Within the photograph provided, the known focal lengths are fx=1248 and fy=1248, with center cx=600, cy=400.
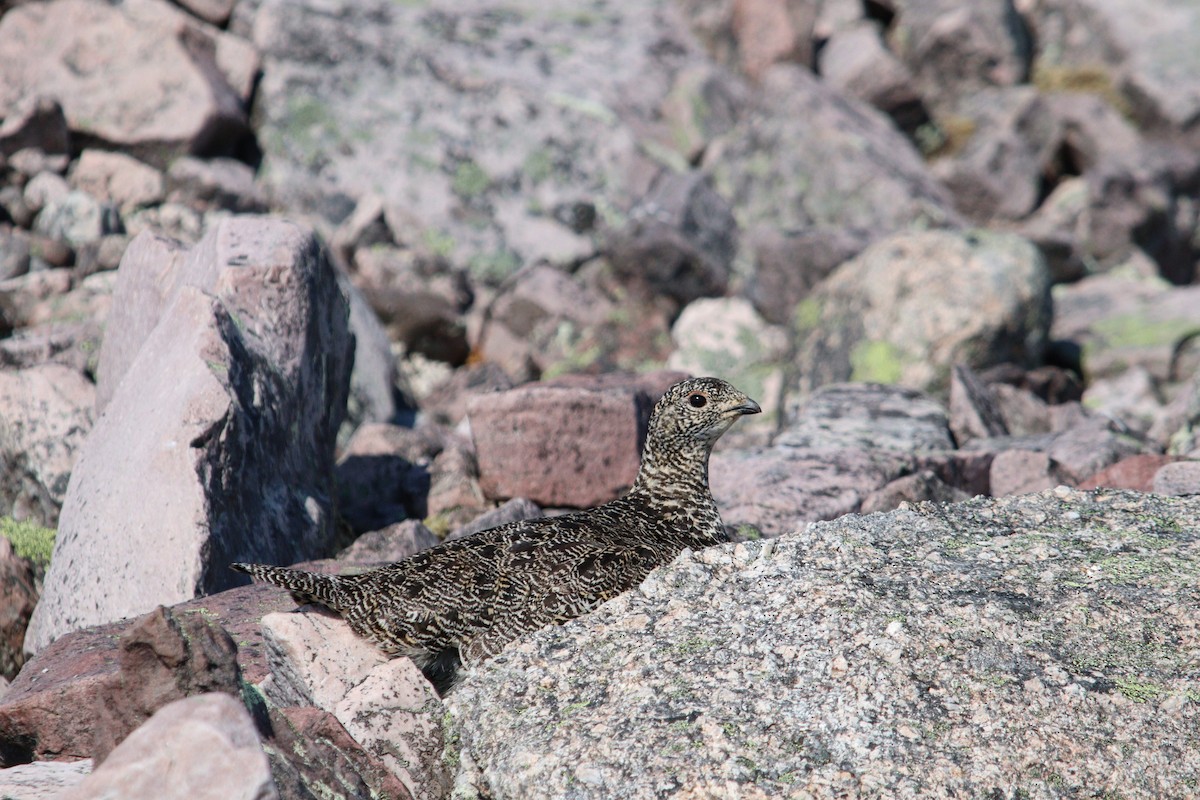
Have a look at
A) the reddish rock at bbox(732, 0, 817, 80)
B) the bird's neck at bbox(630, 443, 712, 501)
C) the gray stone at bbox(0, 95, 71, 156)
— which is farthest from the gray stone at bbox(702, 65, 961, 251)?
the bird's neck at bbox(630, 443, 712, 501)

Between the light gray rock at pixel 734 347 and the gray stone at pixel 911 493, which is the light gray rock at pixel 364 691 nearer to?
the gray stone at pixel 911 493

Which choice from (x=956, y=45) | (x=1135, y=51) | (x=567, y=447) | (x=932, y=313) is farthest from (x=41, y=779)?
(x=1135, y=51)

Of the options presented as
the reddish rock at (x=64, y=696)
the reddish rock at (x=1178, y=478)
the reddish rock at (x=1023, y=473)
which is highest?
the reddish rock at (x=1178, y=478)

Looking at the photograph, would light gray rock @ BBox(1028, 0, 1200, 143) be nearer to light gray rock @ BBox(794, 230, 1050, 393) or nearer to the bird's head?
light gray rock @ BBox(794, 230, 1050, 393)

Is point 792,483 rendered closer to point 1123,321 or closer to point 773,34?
point 1123,321

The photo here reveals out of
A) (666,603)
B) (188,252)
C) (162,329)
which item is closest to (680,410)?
(666,603)

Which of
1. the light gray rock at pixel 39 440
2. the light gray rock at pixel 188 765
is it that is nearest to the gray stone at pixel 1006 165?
the light gray rock at pixel 39 440

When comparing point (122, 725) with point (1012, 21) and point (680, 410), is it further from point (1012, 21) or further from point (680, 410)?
point (1012, 21)
